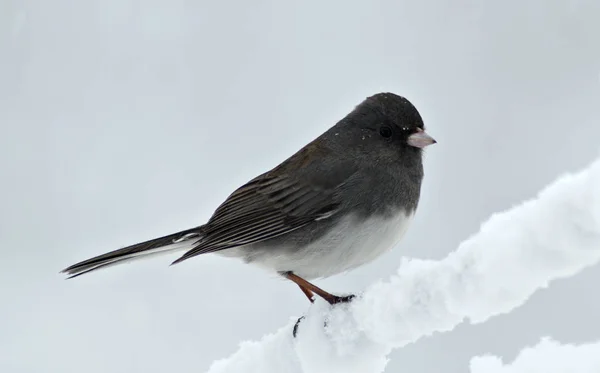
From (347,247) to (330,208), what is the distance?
0.18 m

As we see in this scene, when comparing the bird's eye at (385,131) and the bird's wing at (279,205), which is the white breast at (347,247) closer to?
the bird's wing at (279,205)

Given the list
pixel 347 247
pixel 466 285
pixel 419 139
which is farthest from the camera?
pixel 419 139

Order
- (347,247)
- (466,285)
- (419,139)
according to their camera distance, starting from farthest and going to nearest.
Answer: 1. (419,139)
2. (347,247)
3. (466,285)

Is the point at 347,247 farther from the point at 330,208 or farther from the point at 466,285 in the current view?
the point at 466,285

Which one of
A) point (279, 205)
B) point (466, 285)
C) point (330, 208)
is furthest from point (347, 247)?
point (466, 285)

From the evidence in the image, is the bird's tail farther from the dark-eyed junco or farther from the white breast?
the white breast

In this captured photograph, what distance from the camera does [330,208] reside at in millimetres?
2578

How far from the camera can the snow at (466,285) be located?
42.3 inches

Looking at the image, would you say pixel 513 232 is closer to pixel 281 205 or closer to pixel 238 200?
pixel 281 205

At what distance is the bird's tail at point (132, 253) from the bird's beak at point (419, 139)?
0.91m

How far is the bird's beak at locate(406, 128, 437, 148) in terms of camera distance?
8.61ft

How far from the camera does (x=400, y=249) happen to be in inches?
155

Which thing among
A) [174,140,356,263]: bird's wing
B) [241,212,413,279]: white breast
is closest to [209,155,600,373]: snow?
[241,212,413,279]: white breast

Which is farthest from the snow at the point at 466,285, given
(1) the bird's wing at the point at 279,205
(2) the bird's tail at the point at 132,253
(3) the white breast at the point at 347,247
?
(2) the bird's tail at the point at 132,253
